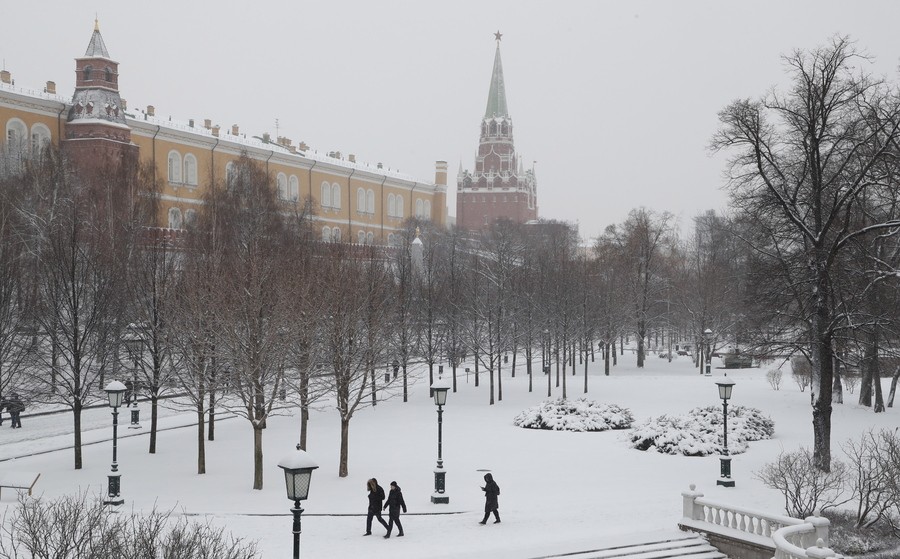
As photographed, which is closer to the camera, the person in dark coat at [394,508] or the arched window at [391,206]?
the person in dark coat at [394,508]

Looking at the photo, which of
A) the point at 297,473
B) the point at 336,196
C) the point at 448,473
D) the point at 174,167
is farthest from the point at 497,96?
the point at 297,473

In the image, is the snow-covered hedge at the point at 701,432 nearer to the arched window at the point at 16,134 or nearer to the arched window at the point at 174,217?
the arched window at the point at 16,134

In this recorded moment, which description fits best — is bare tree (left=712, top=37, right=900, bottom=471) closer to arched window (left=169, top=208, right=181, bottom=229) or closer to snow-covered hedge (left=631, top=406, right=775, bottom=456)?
snow-covered hedge (left=631, top=406, right=775, bottom=456)

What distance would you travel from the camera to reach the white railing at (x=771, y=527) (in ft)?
43.3

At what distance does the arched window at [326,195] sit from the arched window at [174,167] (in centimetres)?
1891

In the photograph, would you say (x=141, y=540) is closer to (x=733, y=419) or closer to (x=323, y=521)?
(x=323, y=521)

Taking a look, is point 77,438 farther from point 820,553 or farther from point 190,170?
point 190,170

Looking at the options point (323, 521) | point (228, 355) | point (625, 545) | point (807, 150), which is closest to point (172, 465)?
point (228, 355)

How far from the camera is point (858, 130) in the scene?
20.0 m

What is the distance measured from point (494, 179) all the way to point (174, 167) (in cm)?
6300

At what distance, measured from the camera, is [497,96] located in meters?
118

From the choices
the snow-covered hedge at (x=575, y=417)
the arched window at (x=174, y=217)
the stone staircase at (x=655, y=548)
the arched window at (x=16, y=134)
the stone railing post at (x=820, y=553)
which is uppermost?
the arched window at (x=16, y=134)

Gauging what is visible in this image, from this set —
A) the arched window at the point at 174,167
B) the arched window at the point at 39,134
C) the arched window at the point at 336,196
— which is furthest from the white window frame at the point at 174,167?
the arched window at the point at 336,196

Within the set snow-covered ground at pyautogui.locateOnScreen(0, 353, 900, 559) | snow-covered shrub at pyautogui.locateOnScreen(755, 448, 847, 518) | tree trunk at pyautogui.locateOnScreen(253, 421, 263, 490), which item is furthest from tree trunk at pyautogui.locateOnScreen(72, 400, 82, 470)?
snow-covered shrub at pyautogui.locateOnScreen(755, 448, 847, 518)
